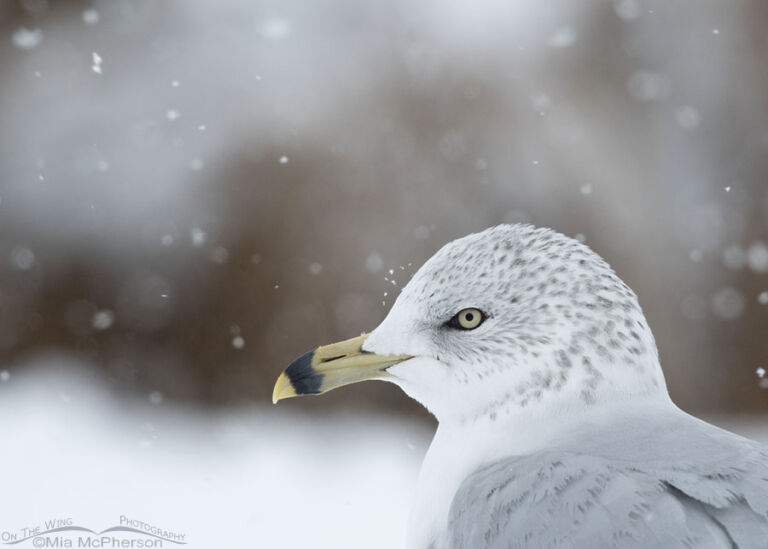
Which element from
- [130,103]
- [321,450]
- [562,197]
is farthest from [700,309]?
[130,103]

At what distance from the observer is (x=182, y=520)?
2135 mm

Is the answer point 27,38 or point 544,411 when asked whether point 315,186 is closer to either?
point 27,38

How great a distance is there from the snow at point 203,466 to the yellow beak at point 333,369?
878 mm

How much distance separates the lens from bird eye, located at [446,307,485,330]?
1079 mm

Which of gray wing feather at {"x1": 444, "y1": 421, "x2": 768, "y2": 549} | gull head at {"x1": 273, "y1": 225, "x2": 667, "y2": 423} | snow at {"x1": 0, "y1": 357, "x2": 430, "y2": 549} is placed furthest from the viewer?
snow at {"x1": 0, "y1": 357, "x2": 430, "y2": 549}

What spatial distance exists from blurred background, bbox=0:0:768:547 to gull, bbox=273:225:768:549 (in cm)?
157

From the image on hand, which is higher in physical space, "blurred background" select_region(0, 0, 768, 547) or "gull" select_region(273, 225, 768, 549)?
"blurred background" select_region(0, 0, 768, 547)

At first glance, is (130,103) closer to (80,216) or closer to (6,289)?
(80,216)

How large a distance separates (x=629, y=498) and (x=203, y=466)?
1.88m

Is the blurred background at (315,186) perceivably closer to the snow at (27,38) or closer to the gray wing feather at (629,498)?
the snow at (27,38)

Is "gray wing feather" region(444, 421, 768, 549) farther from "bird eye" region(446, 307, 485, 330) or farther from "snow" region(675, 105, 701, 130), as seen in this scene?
"snow" region(675, 105, 701, 130)

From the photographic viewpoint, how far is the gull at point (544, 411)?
2.64 ft

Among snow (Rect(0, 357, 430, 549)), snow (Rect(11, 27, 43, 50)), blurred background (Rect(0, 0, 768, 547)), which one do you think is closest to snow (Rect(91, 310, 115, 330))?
blurred background (Rect(0, 0, 768, 547))

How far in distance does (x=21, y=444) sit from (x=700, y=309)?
2.21 metres
